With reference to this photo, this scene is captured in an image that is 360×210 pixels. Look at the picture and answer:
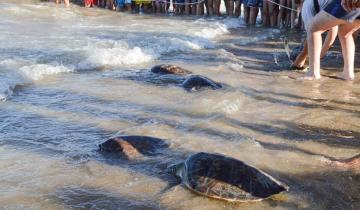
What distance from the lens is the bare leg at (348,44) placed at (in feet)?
21.2

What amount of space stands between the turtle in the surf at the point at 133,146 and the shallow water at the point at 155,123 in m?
0.09

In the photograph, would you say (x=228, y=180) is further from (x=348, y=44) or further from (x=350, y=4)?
(x=348, y=44)

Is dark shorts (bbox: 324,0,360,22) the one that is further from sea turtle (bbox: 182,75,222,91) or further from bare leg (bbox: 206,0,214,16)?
bare leg (bbox: 206,0,214,16)

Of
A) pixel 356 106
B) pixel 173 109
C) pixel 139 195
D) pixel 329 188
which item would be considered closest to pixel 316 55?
pixel 356 106

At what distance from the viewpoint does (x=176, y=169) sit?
3.79 metres

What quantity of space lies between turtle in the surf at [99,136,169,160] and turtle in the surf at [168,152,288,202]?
1.93 feet

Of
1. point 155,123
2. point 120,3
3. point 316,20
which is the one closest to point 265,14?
point 120,3

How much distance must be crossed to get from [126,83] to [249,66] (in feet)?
7.55

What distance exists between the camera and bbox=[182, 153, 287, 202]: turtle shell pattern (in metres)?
3.33

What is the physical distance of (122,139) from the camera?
13.8ft

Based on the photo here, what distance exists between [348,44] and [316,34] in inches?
19.9

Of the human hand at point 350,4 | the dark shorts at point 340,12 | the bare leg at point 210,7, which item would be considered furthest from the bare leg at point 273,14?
the human hand at point 350,4

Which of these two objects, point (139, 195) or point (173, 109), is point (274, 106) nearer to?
point (173, 109)

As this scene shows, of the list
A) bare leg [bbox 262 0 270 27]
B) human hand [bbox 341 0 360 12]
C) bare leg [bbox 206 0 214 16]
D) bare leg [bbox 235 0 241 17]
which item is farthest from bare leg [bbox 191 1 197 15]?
human hand [bbox 341 0 360 12]
